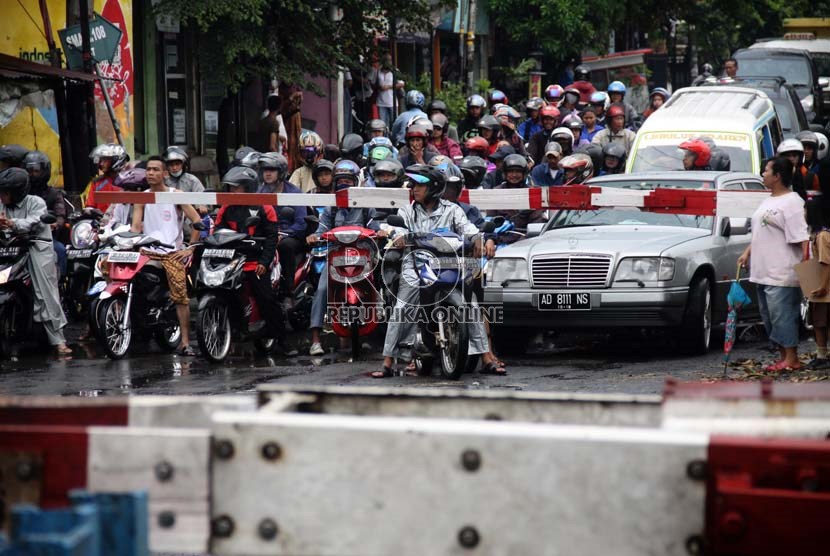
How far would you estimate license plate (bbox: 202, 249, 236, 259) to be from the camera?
12789 mm

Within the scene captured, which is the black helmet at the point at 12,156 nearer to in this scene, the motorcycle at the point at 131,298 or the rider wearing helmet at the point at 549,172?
the motorcycle at the point at 131,298

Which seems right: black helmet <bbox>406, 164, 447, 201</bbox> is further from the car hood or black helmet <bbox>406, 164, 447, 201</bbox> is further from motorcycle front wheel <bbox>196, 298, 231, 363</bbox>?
motorcycle front wheel <bbox>196, 298, 231, 363</bbox>

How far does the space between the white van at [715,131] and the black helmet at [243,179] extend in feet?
19.6

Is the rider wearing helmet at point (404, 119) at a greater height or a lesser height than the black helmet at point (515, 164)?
greater

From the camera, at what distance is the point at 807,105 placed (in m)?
30.9

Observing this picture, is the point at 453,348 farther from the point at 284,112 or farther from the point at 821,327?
the point at 284,112

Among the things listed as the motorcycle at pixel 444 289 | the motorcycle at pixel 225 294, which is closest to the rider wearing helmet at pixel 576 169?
the motorcycle at pixel 225 294

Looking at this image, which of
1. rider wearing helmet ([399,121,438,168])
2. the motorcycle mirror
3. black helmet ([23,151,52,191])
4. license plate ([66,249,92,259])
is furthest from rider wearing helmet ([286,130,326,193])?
the motorcycle mirror

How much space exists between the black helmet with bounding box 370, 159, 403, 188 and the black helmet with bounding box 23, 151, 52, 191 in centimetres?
336

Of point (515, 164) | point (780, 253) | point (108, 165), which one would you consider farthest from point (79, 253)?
point (780, 253)

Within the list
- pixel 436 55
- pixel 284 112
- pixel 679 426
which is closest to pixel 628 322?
pixel 679 426

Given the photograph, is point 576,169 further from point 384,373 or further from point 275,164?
point 384,373

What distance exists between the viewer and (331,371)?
12.3 m

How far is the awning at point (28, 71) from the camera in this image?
53.3 feet
